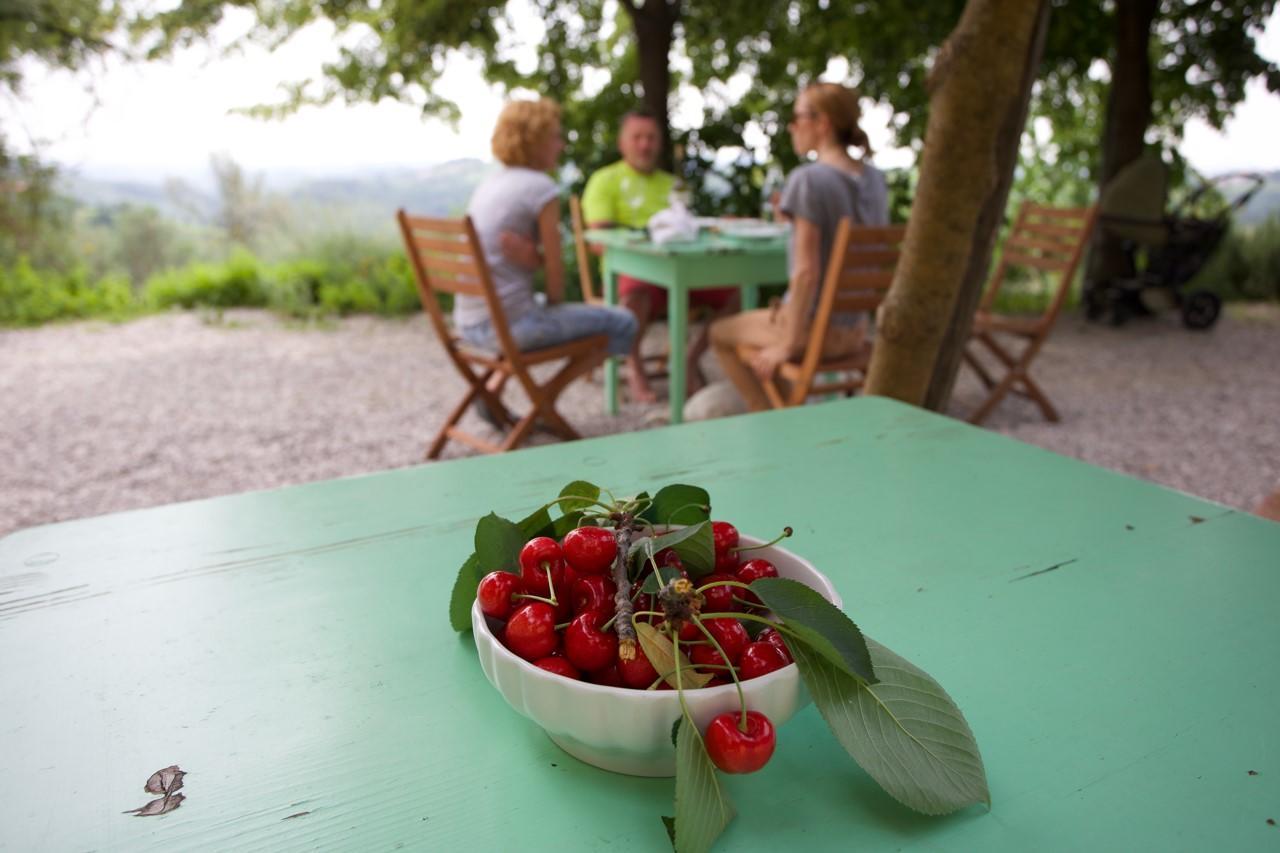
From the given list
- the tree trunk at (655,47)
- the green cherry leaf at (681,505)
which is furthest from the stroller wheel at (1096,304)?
the green cherry leaf at (681,505)

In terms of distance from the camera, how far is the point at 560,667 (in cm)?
75

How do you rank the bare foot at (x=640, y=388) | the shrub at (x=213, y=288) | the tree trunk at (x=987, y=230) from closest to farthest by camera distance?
the tree trunk at (x=987, y=230) < the bare foot at (x=640, y=388) < the shrub at (x=213, y=288)

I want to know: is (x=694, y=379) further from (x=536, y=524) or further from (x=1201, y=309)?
(x=536, y=524)

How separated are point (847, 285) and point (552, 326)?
1335 mm

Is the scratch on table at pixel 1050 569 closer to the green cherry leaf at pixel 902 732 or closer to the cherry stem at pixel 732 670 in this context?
the green cherry leaf at pixel 902 732

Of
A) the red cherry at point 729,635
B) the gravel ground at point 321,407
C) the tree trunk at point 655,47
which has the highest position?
the tree trunk at point 655,47

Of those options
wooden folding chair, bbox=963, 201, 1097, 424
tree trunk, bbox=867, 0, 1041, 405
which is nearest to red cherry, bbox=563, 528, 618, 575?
tree trunk, bbox=867, 0, 1041, 405

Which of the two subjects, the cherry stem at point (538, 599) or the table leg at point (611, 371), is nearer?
the cherry stem at point (538, 599)

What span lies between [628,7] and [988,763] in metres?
7.03

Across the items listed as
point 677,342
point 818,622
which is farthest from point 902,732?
point 677,342

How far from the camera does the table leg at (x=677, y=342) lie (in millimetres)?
4211

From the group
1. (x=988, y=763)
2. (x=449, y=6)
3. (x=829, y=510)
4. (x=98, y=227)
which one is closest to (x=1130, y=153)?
(x=449, y=6)

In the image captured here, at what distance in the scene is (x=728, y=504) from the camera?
138 centimetres

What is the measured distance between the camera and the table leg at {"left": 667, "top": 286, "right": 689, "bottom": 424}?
166 inches
